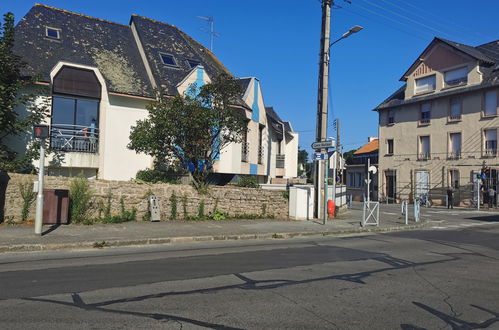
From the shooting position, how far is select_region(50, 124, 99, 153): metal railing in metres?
18.0

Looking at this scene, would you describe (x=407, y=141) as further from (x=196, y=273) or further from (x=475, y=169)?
(x=196, y=273)

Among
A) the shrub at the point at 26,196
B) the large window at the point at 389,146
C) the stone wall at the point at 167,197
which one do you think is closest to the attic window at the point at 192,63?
the stone wall at the point at 167,197

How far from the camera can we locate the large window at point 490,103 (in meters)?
32.9

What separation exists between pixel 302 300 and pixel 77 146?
15381mm

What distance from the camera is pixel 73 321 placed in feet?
15.6

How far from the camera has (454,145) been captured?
3625 cm

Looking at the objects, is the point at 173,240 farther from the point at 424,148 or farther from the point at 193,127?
the point at 424,148

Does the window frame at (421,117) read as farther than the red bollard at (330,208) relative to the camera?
Yes

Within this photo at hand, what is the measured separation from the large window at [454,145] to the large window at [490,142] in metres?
2.25

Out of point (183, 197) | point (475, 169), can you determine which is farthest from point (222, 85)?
point (475, 169)

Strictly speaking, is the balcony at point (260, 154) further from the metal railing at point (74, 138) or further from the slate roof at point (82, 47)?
the metal railing at point (74, 138)

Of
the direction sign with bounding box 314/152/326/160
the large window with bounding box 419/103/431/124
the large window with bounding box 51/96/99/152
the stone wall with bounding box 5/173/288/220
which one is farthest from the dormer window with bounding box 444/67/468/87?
the large window with bounding box 51/96/99/152

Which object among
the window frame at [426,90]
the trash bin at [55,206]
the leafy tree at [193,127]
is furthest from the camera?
the window frame at [426,90]

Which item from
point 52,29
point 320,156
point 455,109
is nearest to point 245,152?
point 320,156
